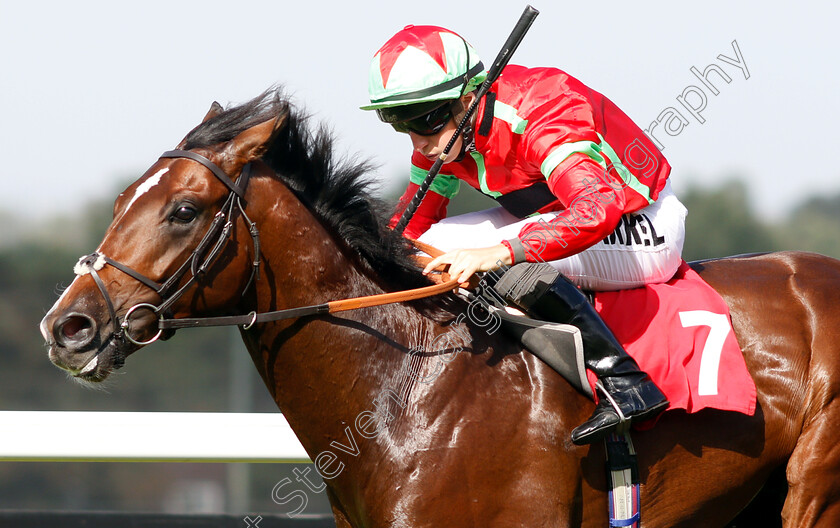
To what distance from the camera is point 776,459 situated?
9.57ft

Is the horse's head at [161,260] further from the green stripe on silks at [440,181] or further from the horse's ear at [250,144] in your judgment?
the green stripe on silks at [440,181]

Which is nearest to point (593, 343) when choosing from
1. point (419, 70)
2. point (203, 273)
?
point (419, 70)

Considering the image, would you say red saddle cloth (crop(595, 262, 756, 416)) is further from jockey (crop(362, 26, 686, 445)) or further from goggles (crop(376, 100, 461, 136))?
goggles (crop(376, 100, 461, 136))

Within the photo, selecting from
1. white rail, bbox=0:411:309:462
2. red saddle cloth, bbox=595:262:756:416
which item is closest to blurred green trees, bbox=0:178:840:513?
white rail, bbox=0:411:309:462

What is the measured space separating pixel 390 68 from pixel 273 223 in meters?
0.61

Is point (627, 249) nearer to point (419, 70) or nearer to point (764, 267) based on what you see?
point (764, 267)

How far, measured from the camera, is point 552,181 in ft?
8.54

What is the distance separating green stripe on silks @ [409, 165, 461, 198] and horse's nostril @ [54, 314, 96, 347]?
4.82 feet

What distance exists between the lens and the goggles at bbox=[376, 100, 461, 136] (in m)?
2.74

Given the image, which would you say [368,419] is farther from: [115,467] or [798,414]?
[115,467]

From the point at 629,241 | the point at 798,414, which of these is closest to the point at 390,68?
the point at 629,241

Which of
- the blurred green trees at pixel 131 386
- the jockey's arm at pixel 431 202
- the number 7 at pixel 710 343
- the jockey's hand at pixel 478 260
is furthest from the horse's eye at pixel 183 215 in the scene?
the blurred green trees at pixel 131 386

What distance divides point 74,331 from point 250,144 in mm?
747

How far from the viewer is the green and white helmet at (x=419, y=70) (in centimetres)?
269
